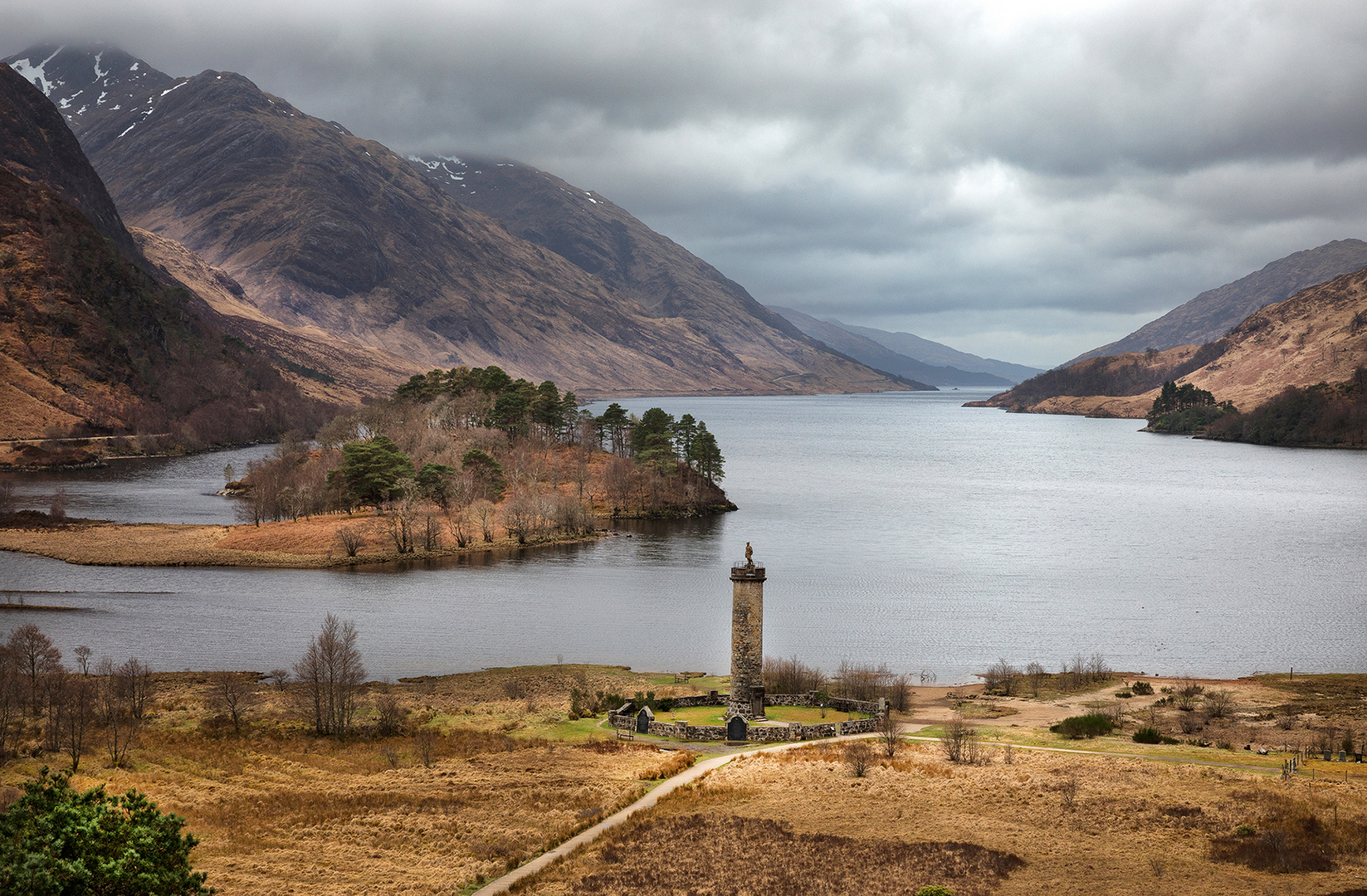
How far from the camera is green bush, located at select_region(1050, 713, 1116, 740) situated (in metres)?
50.6

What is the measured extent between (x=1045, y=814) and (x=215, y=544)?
331ft

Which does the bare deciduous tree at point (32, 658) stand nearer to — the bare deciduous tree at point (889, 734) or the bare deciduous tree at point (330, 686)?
the bare deciduous tree at point (330, 686)

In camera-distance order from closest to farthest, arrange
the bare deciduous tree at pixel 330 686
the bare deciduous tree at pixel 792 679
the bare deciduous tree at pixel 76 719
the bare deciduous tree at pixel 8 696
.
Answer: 1. the bare deciduous tree at pixel 76 719
2. the bare deciduous tree at pixel 8 696
3. the bare deciduous tree at pixel 330 686
4. the bare deciduous tree at pixel 792 679

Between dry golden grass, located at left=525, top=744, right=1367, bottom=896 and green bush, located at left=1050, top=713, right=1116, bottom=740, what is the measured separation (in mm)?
5267

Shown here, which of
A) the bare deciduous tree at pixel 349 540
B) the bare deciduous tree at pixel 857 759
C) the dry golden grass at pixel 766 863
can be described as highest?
the bare deciduous tree at pixel 349 540

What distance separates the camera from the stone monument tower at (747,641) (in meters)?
51.8

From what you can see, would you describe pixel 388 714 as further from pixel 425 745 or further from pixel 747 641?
pixel 747 641

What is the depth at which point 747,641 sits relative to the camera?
51.7 metres

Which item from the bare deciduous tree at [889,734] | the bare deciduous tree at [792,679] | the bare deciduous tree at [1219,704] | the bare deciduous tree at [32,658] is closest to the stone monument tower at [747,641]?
the bare deciduous tree at [889,734]

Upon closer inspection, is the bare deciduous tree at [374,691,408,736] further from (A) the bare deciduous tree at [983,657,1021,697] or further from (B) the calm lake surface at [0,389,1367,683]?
(A) the bare deciduous tree at [983,657,1021,697]

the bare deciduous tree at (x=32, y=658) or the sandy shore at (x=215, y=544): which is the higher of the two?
the sandy shore at (x=215, y=544)

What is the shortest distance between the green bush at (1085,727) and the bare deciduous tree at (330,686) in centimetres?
3672

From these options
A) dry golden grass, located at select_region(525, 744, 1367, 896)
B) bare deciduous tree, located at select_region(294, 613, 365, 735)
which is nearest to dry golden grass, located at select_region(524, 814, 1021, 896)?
dry golden grass, located at select_region(525, 744, 1367, 896)

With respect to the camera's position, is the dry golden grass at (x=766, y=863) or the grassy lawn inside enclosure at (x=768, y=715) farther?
the grassy lawn inside enclosure at (x=768, y=715)
